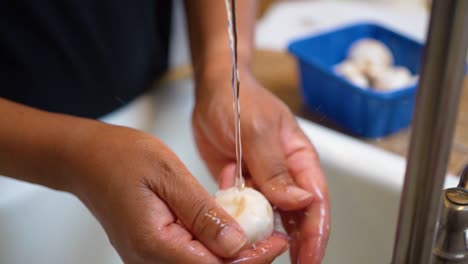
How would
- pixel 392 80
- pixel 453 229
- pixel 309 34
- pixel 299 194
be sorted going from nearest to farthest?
1. pixel 453 229
2. pixel 299 194
3. pixel 392 80
4. pixel 309 34

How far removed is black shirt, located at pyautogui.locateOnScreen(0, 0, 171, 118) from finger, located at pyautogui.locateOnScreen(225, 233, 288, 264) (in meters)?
0.32

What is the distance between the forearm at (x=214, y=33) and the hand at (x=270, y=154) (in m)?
0.02

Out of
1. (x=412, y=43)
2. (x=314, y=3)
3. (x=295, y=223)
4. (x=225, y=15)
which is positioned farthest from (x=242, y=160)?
(x=314, y=3)

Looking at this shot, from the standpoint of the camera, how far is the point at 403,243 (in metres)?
0.30

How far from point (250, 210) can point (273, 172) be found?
7cm

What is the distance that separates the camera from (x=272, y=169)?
1.73 feet

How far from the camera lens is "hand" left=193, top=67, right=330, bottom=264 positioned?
50cm

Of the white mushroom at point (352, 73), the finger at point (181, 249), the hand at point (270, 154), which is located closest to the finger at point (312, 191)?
the hand at point (270, 154)

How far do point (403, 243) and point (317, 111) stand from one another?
466 millimetres

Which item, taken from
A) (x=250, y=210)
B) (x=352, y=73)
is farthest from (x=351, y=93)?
(x=250, y=210)

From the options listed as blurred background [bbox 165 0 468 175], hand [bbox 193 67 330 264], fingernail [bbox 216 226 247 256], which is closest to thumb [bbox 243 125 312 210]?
hand [bbox 193 67 330 264]

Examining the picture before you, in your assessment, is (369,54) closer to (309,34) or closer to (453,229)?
(309,34)

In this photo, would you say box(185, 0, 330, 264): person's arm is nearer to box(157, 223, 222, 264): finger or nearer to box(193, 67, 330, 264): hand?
box(193, 67, 330, 264): hand

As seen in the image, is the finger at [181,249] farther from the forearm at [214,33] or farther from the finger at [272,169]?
the forearm at [214,33]
